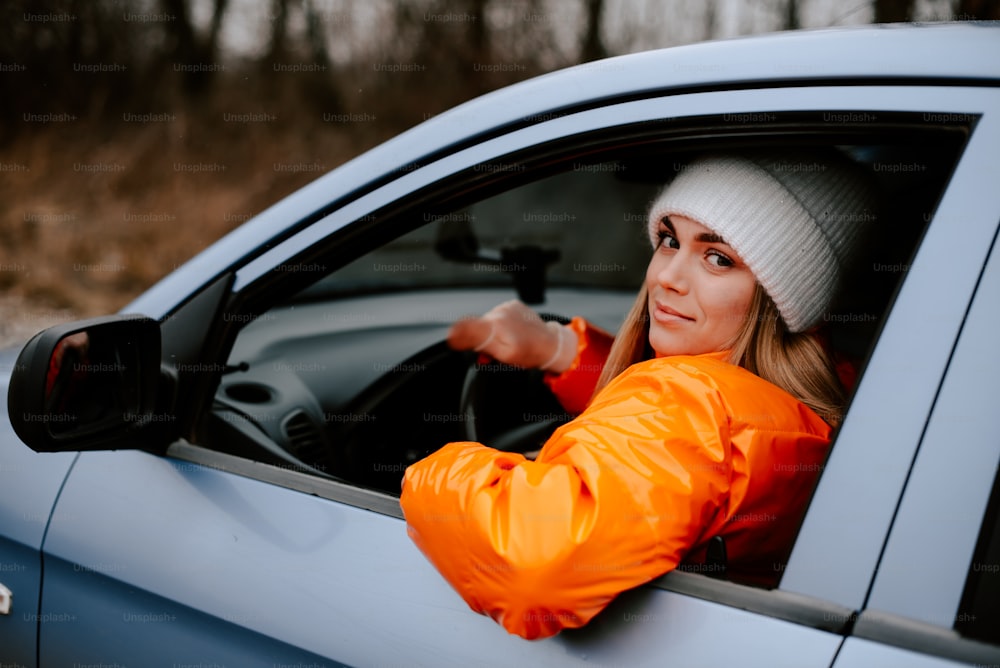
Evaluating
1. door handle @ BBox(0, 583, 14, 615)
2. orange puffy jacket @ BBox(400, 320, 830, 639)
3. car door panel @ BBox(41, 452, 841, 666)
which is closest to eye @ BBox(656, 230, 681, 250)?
orange puffy jacket @ BBox(400, 320, 830, 639)

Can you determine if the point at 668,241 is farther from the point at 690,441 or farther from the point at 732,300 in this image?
the point at 690,441

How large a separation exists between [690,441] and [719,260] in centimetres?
43

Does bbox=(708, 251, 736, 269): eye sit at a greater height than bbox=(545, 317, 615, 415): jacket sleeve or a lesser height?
greater

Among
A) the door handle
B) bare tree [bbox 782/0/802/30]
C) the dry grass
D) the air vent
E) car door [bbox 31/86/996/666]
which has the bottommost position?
the dry grass

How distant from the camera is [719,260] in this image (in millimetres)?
1394

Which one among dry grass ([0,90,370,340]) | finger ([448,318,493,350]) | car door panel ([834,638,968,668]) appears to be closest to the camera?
car door panel ([834,638,968,668])

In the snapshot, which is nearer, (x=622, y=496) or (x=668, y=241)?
(x=622, y=496)

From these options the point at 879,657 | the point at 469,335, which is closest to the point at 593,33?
the point at 469,335

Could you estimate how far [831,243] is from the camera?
137cm

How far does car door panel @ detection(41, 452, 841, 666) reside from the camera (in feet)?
3.27

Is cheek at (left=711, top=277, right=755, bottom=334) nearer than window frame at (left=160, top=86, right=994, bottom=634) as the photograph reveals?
No

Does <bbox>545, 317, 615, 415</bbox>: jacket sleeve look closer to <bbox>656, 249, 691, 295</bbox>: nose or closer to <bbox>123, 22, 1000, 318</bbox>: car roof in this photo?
<bbox>656, 249, 691, 295</bbox>: nose

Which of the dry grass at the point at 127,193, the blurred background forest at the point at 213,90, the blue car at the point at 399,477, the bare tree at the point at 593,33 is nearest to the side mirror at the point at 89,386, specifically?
the blue car at the point at 399,477

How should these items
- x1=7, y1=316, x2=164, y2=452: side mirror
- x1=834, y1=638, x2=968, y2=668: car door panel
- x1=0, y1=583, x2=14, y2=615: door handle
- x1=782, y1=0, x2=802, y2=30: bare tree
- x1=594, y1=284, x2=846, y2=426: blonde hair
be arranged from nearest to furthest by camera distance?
x1=834, y1=638, x2=968, y2=668: car door panel
x1=7, y1=316, x2=164, y2=452: side mirror
x1=594, y1=284, x2=846, y2=426: blonde hair
x1=0, y1=583, x2=14, y2=615: door handle
x1=782, y1=0, x2=802, y2=30: bare tree
